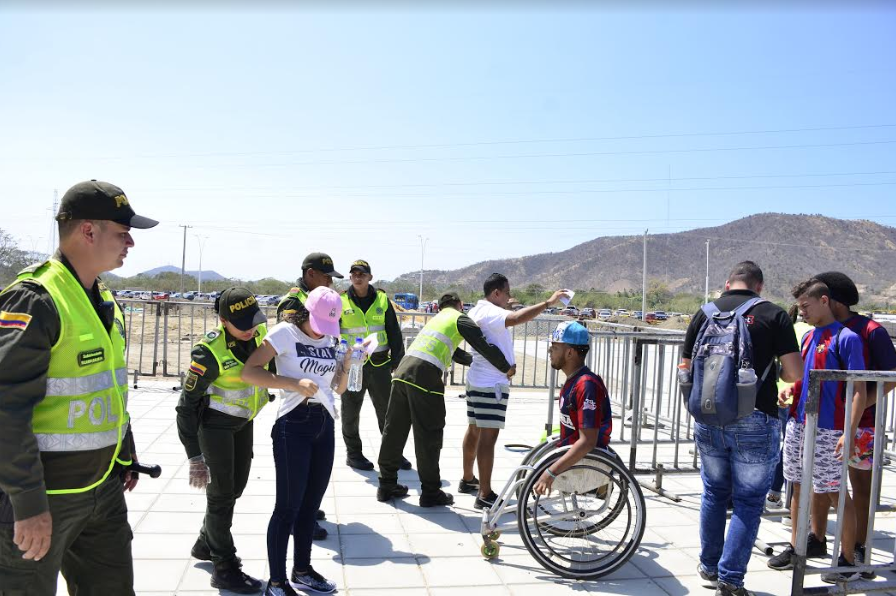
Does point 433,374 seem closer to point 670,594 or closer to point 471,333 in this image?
point 471,333

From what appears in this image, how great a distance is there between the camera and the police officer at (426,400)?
516cm

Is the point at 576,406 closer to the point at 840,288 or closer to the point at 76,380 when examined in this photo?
the point at 840,288

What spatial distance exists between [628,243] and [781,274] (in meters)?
33.2

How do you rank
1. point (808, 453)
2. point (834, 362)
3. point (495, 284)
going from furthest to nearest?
point (495, 284) < point (834, 362) < point (808, 453)

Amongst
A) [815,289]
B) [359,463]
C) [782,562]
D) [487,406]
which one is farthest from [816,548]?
[359,463]

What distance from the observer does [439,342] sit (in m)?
5.30

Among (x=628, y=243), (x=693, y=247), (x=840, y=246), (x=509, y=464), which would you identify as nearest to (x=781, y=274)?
(x=840, y=246)

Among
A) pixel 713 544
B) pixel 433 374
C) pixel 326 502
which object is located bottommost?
pixel 326 502

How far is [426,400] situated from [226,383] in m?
1.88

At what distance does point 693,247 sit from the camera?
11262 centimetres

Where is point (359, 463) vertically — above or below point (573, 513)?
below

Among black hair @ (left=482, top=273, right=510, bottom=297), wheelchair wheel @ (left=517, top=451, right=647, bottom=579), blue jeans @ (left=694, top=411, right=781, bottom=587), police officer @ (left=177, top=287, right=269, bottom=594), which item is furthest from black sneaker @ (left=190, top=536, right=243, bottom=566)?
blue jeans @ (left=694, top=411, right=781, bottom=587)

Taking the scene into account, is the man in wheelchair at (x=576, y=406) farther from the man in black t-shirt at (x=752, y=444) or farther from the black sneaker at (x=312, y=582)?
the black sneaker at (x=312, y=582)

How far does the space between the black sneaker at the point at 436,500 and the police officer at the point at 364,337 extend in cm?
101
